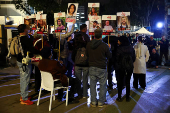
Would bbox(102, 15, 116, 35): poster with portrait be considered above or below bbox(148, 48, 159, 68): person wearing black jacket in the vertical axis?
above

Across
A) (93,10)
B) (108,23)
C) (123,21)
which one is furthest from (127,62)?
(93,10)

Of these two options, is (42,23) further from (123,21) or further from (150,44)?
(150,44)

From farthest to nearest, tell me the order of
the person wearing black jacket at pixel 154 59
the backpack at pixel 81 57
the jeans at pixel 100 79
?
1. the person wearing black jacket at pixel 154 59
2. the backpack at pixel 81 57
3. the jeans at pixel 100 79

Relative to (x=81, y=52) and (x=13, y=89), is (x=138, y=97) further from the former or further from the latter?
(x=13, y=89)

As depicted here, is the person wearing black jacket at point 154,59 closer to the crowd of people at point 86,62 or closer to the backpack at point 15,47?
the crowd of people at point 86,62

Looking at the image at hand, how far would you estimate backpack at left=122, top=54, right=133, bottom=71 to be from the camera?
5785 mm

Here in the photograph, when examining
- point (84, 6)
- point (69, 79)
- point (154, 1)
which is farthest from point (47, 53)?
point (84, 6)

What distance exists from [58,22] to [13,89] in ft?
9.84

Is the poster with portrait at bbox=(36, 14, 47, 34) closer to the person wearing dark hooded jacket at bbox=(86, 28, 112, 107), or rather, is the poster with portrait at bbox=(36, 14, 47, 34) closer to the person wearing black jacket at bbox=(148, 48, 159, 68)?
the person wearing dark hooded jacket at bbox=(86, 28, 112, 107)

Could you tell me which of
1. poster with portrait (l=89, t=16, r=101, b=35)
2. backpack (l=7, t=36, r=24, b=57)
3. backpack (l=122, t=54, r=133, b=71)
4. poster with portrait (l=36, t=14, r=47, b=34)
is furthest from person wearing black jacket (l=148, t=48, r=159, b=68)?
backpack (l=7, t=36, r=24, b=57)

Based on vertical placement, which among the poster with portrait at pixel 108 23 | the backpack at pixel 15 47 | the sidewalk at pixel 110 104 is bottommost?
the sidewalk at pixel 110 104

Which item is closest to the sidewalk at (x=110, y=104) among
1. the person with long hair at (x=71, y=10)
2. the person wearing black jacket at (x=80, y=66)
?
the person wearing black jacket at (x=80, y=66)

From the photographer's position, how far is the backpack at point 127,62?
5785 millimetres

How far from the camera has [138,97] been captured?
6234mm
